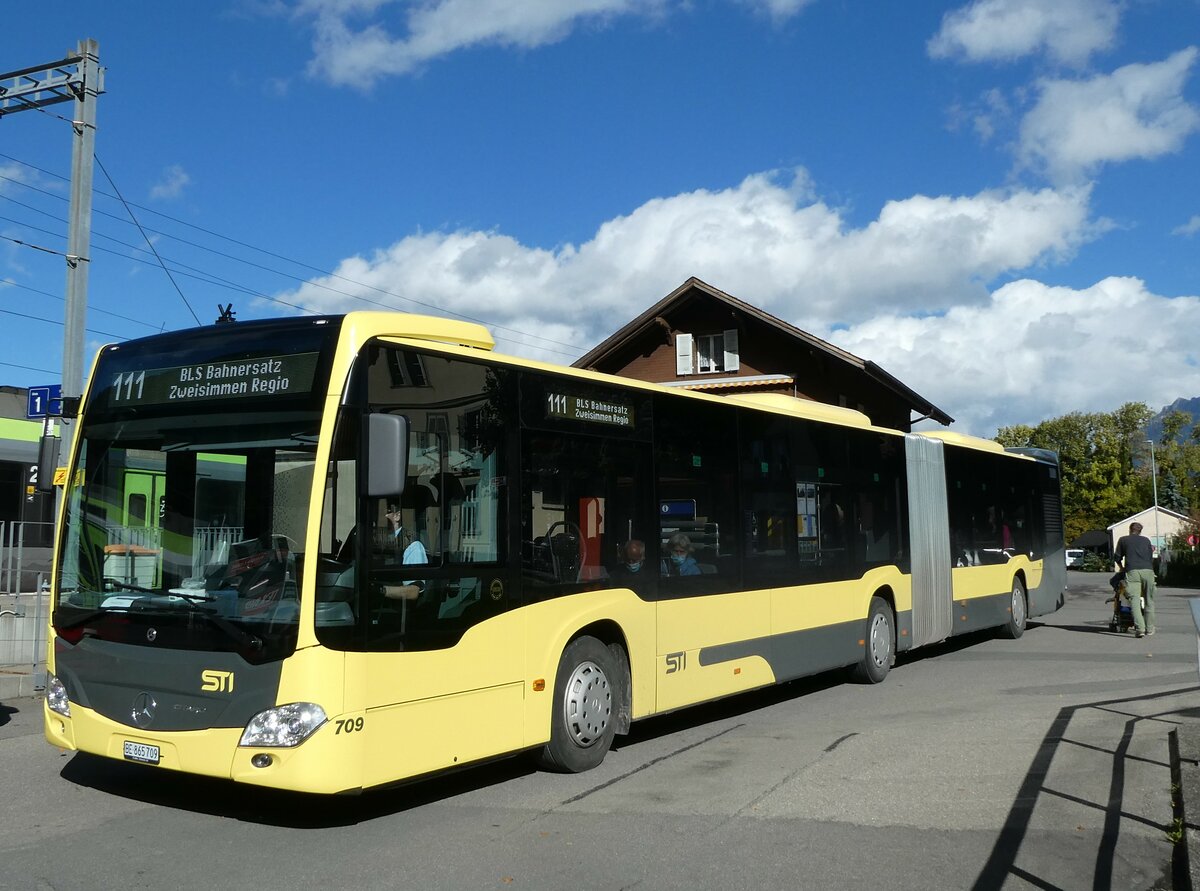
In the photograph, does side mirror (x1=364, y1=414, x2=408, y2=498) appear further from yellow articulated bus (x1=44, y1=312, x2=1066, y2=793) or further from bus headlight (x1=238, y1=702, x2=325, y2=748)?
bus headlight (x1=238, y1=702, x2=325, y2=748)

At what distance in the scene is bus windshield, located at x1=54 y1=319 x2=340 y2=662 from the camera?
247 inches

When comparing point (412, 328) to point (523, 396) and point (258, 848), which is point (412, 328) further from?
point (258, 848)

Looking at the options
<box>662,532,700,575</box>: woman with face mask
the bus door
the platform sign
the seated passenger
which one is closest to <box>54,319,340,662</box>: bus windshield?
the bus door

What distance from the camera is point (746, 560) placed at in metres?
10.4

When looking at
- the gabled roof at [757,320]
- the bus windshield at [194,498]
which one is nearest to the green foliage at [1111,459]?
the gabled roof at [757,320]

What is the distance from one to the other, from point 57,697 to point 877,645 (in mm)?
8974

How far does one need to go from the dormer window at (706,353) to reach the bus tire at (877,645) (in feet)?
82.2

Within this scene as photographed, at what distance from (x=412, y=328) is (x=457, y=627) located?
1855 mm

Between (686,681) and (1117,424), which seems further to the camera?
(1117,424)

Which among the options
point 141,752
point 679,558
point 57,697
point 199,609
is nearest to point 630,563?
point 679,558

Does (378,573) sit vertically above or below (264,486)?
below

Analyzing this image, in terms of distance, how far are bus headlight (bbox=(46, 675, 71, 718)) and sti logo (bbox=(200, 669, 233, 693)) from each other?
1311mm

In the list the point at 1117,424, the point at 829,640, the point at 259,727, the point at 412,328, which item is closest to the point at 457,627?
the point at 259,727

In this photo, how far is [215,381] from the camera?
268 inches
